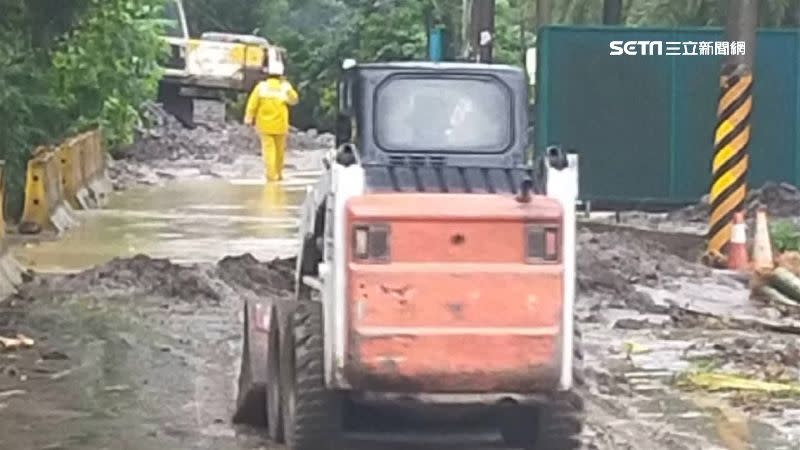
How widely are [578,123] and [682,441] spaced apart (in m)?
15.4

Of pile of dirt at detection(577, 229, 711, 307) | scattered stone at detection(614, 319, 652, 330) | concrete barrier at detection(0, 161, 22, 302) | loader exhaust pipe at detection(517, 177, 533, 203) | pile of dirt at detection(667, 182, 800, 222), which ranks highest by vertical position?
loader exhaust pipe at detection(517, 177, 533, 203)

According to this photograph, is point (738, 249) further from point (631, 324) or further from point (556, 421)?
point (556, 421)

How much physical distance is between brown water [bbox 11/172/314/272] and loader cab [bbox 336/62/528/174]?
8.43 meters

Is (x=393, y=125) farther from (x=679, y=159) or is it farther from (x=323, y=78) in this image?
(x=323, y=78)

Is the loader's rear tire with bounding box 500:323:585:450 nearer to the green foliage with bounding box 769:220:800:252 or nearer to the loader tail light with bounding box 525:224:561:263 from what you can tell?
the loader tail light with bounding box 525:224:561:263

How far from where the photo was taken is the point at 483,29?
2539 cm

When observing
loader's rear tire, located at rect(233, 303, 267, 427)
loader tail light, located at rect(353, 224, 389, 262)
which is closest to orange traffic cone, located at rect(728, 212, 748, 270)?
loader's rear tire, located at rect(233, 303, 267, 427)

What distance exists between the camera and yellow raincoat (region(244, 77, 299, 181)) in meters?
30.0

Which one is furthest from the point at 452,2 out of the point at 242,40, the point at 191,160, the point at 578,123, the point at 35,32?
the point at 35,32

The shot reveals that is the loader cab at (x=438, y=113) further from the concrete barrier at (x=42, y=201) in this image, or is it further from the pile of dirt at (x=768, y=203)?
the pile of dirt at (x=768, y=203)

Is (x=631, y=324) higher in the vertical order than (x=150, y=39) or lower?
lower

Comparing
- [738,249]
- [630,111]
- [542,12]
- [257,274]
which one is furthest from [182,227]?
[542,12]

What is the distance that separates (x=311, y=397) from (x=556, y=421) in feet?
4.02

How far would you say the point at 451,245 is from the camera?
870 centimetres
